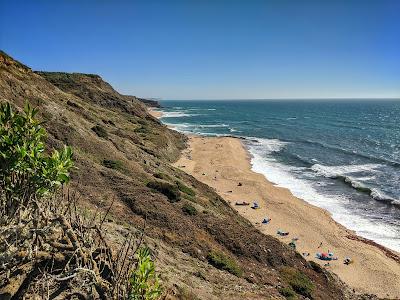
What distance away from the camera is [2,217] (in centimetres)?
700

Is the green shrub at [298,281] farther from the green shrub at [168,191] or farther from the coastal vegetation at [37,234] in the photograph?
the coastal vegetation at [37,234]

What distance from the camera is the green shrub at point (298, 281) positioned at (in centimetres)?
1720

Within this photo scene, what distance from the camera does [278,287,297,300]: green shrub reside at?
52.1 ft

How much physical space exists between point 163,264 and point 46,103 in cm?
2565

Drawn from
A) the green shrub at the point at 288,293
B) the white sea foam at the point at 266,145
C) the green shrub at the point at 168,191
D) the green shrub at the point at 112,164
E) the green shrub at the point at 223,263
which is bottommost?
the white sea foam at the point at 266,145

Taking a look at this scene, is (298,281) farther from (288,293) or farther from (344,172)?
(344,172)

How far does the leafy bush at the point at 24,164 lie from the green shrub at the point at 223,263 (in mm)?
11168

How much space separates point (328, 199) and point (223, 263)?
28.2m

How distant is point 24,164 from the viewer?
712cm

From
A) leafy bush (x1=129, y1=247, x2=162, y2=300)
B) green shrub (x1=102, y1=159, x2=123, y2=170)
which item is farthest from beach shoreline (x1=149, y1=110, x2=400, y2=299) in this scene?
leafy bush (x1=129, y1=247, x2=162, y2=300)

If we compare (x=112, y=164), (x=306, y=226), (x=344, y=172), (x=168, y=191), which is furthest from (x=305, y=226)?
(x=344, y=172)

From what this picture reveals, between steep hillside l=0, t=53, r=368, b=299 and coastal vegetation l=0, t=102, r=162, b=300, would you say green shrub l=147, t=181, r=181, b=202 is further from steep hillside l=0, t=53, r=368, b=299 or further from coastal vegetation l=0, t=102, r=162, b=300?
coastal vegetation l=0, t=102, r=162, b=300

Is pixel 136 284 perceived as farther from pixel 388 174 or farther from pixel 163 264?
pixel 388 174

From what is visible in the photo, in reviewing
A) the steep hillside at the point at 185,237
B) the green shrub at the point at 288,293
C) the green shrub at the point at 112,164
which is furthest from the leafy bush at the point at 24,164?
the green shrub at the point at 112,164
